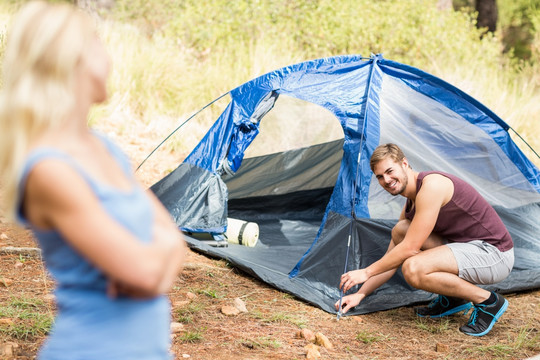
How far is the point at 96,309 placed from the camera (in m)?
1.17

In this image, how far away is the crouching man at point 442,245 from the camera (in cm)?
A: 335

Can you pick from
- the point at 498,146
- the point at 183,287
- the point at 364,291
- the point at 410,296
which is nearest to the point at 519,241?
the point at 498,146

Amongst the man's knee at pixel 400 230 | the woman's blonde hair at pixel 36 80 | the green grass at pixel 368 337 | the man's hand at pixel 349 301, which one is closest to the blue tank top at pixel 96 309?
the woman's blonde hair at pixel 36 80

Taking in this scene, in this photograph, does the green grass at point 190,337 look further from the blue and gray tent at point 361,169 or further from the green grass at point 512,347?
the green grass at point 512,347

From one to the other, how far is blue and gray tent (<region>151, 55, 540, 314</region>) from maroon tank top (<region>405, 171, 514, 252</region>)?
1.65 feet

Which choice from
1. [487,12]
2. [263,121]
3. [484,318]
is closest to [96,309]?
[484,318]

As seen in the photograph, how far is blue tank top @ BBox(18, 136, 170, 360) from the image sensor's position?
1.14 meters

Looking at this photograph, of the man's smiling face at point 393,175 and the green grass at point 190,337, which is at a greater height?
the man's smiling face at point 393,175

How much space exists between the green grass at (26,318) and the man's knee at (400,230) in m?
1.92

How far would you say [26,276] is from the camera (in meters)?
3.74

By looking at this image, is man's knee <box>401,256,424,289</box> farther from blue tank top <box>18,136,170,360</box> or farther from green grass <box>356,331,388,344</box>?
blue tank top <box>18,136,170,360</box>

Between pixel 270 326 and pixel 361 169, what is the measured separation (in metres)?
1.17

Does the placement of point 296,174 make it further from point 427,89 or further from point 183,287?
point 183,287

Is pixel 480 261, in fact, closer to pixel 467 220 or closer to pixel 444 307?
pixel 467 220
